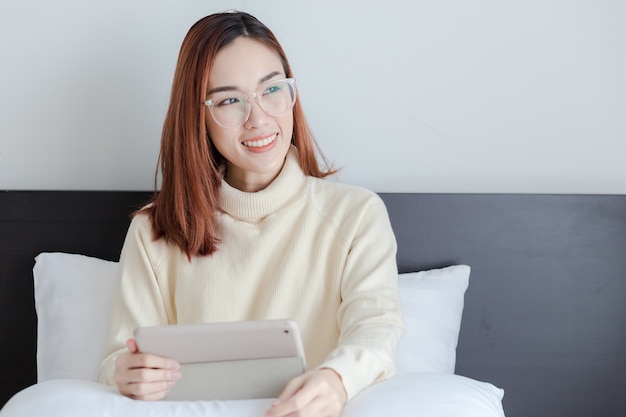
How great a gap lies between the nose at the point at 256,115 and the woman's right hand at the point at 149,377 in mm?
498

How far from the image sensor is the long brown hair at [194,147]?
1.62m

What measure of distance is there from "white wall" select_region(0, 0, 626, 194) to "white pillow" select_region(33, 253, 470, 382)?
0.26 m

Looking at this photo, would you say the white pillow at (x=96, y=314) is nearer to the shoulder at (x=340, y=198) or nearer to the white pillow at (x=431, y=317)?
the white pillow at (x=431, y=317)

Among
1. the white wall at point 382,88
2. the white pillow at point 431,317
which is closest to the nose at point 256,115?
the white wall at point 382,88

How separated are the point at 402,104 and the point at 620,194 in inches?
22.4

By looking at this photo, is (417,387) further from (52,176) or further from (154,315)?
(52,176)

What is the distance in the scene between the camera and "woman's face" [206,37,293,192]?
1596mm

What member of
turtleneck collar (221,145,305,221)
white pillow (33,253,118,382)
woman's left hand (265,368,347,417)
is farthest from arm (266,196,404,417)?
white pillow (33,253,118,382)

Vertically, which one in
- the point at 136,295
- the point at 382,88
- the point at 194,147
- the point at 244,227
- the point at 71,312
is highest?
the point at 382,88

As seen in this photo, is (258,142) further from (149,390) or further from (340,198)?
(149,390)

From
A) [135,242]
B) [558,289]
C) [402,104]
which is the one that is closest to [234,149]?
[135,242]

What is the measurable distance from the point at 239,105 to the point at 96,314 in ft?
1.95

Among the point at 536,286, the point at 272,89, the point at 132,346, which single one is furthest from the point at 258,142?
the point at 536,286

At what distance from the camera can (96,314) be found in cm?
182
